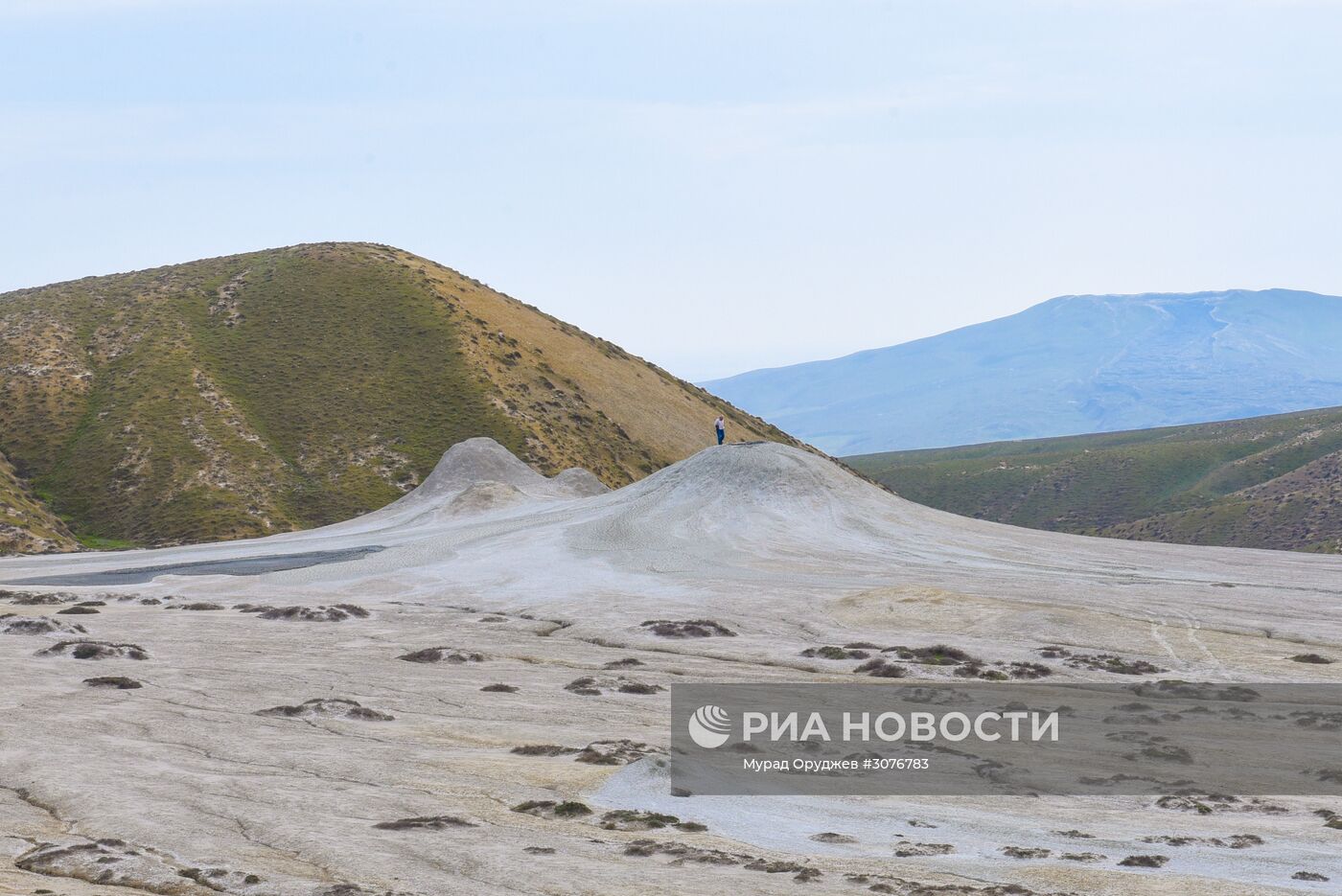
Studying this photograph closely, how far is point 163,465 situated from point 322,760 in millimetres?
108717

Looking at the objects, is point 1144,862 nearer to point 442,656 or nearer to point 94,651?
point 442,656

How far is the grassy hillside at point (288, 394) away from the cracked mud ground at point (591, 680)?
3166cm

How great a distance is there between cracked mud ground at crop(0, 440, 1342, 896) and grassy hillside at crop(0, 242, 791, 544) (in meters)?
31.7

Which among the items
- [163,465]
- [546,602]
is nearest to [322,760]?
[546,602]

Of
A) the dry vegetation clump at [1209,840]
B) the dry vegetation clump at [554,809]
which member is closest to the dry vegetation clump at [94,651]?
the dry vegetation clump at [554,809]

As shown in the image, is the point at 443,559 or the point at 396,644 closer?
the point at 396,644

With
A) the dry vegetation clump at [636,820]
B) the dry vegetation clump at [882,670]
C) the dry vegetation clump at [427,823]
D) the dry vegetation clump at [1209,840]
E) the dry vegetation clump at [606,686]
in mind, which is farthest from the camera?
the dry vegetation clump at [882,670]

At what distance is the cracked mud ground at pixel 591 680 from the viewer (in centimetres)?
2586

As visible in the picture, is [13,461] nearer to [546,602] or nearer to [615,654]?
[546,602]

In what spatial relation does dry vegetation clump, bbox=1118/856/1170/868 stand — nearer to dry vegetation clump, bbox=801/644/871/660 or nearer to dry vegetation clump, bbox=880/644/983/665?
dry vegetation clump, bbox=880/644/983/665

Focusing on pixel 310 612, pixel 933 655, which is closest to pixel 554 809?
pixel 933 655

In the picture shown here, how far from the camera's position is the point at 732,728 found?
41.2 metres

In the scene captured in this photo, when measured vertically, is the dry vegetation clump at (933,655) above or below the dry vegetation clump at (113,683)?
below

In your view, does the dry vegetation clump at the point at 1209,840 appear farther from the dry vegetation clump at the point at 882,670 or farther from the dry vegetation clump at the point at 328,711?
the dry vegetation clump at the point at 328,711
